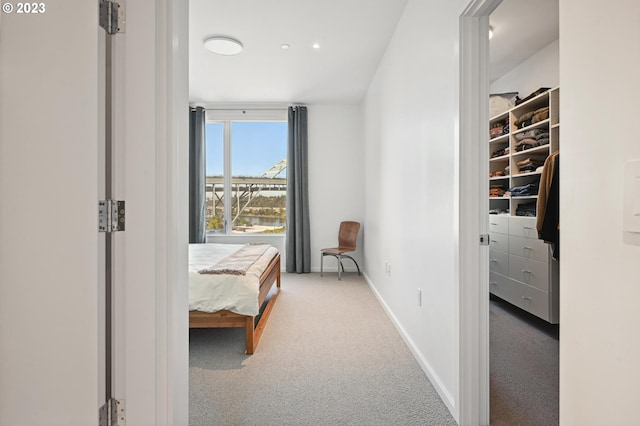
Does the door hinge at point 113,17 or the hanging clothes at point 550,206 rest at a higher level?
the door hinge at point 113,17

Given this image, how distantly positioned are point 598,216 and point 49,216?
58.2 inches

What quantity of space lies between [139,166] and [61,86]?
325mm

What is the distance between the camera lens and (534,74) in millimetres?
3602

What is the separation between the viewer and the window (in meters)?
5.82

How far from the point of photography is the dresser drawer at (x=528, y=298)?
296 cm

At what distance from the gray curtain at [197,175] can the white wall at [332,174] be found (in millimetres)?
1758

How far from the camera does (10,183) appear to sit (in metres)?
1.08

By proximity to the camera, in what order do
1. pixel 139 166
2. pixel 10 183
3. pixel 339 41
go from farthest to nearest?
pixel 339 41, pixel 139 166, pixel 10 183

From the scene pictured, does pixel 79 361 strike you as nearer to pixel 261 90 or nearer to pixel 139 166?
pixel 139 166

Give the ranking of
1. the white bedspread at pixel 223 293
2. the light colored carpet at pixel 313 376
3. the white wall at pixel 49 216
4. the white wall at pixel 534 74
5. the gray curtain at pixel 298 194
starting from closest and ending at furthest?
the white wall at pixel 49 216 < the light colored carpet at pixel 313 376 < the white bedspread at pixel 223 293 < the white wall at pixel 534 74 < the gray curtain at pixel 298 194

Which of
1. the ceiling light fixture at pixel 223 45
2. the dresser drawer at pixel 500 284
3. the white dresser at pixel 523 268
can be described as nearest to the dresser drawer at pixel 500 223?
the white dresser at pixel 523 268

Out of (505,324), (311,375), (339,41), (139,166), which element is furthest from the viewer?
(339,41)

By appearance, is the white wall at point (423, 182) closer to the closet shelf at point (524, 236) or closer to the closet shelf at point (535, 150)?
the closet shelf at point (524, 236)

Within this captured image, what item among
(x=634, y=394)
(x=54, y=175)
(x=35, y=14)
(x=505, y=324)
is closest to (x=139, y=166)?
(x=54, y=175)
